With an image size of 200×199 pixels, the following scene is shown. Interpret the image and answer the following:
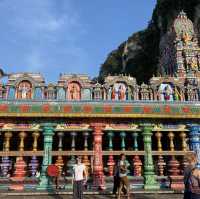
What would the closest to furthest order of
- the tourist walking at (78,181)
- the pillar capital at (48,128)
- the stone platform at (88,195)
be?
the tourist walking at (78,181) < the stone platform at (88,195) < the pillar capital at (48,128)

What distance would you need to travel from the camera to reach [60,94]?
18.2m

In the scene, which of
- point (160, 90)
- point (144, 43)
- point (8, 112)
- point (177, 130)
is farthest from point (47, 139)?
point (144, 43)

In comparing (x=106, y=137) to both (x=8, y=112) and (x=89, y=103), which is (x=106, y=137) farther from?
(x=8, y=112)

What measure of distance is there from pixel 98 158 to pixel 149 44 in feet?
120

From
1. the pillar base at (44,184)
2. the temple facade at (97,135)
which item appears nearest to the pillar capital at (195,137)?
the temple facade at (97,135)

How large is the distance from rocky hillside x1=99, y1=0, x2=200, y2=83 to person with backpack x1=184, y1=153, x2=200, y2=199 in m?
32.3

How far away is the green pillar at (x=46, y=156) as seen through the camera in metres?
14.3

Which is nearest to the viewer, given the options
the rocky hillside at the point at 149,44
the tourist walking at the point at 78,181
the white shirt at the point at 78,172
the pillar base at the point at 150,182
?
the tourist walking at the point at 78,181

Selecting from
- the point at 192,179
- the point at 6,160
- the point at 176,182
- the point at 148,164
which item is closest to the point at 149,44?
the point at 148,164

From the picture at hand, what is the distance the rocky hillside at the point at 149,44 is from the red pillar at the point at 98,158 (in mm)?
24785

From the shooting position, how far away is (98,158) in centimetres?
1504

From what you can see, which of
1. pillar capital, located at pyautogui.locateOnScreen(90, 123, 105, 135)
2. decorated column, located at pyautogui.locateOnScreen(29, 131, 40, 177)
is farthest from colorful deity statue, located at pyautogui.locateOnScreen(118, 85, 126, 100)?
decorated column, located at pyautogui.locateOnScreen(29, 131, 40, 177)

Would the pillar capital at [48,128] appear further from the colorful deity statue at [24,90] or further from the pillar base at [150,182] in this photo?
the pillar base at [150,182]

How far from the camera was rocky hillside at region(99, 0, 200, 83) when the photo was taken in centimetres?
4047
